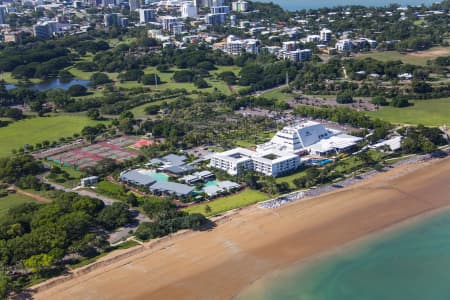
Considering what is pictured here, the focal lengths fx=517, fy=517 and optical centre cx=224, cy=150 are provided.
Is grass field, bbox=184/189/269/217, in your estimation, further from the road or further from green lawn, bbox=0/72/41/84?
green lawn, bbox=0/72/41/84

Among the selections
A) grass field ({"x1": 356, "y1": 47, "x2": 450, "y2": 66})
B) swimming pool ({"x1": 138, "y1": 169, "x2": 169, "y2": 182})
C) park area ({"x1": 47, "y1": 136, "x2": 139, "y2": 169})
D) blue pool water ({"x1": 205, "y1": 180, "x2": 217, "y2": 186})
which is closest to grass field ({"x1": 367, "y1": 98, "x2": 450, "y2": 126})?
grass field ({"x1": 356, "y1": 47, "x2": 450, "y2": 66})

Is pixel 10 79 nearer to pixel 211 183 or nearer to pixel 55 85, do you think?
pixel 55 85

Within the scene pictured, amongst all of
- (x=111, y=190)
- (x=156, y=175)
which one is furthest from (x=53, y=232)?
(x=156, y=175)

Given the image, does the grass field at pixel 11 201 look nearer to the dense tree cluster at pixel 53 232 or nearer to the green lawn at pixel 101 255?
the dense tree cluster at pixel 53 232

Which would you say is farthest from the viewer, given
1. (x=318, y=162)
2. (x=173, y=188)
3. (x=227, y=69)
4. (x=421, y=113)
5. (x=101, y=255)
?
(x=227, y=69)

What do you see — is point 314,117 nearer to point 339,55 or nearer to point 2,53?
point 339,55

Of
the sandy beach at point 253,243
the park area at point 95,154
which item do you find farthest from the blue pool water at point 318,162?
the park area at point 95,154

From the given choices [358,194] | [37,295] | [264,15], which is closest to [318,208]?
[358,194]
